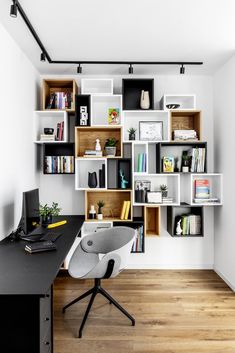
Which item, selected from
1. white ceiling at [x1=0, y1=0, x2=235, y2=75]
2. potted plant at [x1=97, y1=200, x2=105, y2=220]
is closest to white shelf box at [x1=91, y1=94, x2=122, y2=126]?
white ceiling at [x1=0, y1=0, x2=235, y2=75]

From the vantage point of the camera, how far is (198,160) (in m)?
3.92

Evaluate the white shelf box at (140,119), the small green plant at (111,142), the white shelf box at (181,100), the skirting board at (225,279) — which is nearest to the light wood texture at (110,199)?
the small green plant at (111,142)

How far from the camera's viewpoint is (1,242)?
2.70 meters

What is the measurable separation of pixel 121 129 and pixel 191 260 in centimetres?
203

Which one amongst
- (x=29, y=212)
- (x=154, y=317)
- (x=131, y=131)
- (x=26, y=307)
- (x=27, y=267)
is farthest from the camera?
(x=131, y=131)

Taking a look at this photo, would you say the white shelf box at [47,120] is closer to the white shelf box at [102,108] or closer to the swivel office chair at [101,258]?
the white shelf box at [102,108]

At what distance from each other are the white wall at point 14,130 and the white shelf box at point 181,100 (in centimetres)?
167

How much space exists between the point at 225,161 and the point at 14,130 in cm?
248

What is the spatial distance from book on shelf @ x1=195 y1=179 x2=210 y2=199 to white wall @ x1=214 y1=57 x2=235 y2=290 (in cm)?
24

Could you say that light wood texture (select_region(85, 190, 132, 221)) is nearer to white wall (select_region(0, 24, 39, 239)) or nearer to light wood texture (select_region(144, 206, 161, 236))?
light wood texture (select_region(144, 206, 161, 236))

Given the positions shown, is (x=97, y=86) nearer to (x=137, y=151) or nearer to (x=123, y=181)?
(x=137, y=151)

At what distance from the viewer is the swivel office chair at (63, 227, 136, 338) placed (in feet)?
8.48

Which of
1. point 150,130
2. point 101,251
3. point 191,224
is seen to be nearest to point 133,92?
point 150,130

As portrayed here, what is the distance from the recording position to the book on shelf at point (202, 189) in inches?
156
